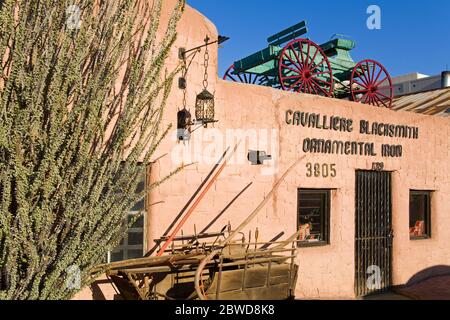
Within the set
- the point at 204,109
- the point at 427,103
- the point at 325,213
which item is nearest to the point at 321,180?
the point at 325,213

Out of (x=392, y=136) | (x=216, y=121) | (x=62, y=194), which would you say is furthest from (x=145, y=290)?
(x=392, y=136)

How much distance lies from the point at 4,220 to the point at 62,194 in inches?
22.5

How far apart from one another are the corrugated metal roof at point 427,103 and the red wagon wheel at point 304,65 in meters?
3.00

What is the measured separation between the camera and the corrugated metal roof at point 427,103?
43.5ft

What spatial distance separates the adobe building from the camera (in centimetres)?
694

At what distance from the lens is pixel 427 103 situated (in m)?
14.5

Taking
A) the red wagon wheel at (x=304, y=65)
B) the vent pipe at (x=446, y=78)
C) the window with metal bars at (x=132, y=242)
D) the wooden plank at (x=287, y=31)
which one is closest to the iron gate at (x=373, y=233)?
the red wagon wheel at (x=304, y=65)

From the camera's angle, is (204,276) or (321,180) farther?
(321,180)

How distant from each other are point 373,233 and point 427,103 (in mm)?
6884

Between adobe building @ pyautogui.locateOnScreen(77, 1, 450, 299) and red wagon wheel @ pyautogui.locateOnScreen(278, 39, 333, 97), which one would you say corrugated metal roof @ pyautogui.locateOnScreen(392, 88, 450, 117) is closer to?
adobe building @ pyautogui.locateOnScreen(77, 1, 450, 299)

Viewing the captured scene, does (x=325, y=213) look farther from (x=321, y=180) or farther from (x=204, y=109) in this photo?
(x=204, y=109)

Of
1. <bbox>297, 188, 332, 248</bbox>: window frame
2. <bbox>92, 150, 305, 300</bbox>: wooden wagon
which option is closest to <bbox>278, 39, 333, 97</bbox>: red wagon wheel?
<bbox>297, 188, 332, 248</bbox>: window frame

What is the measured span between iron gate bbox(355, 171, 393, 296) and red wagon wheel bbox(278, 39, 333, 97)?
12.4 ft

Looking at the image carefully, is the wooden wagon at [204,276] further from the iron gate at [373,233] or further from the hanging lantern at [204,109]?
the iron gate at [373,233]
